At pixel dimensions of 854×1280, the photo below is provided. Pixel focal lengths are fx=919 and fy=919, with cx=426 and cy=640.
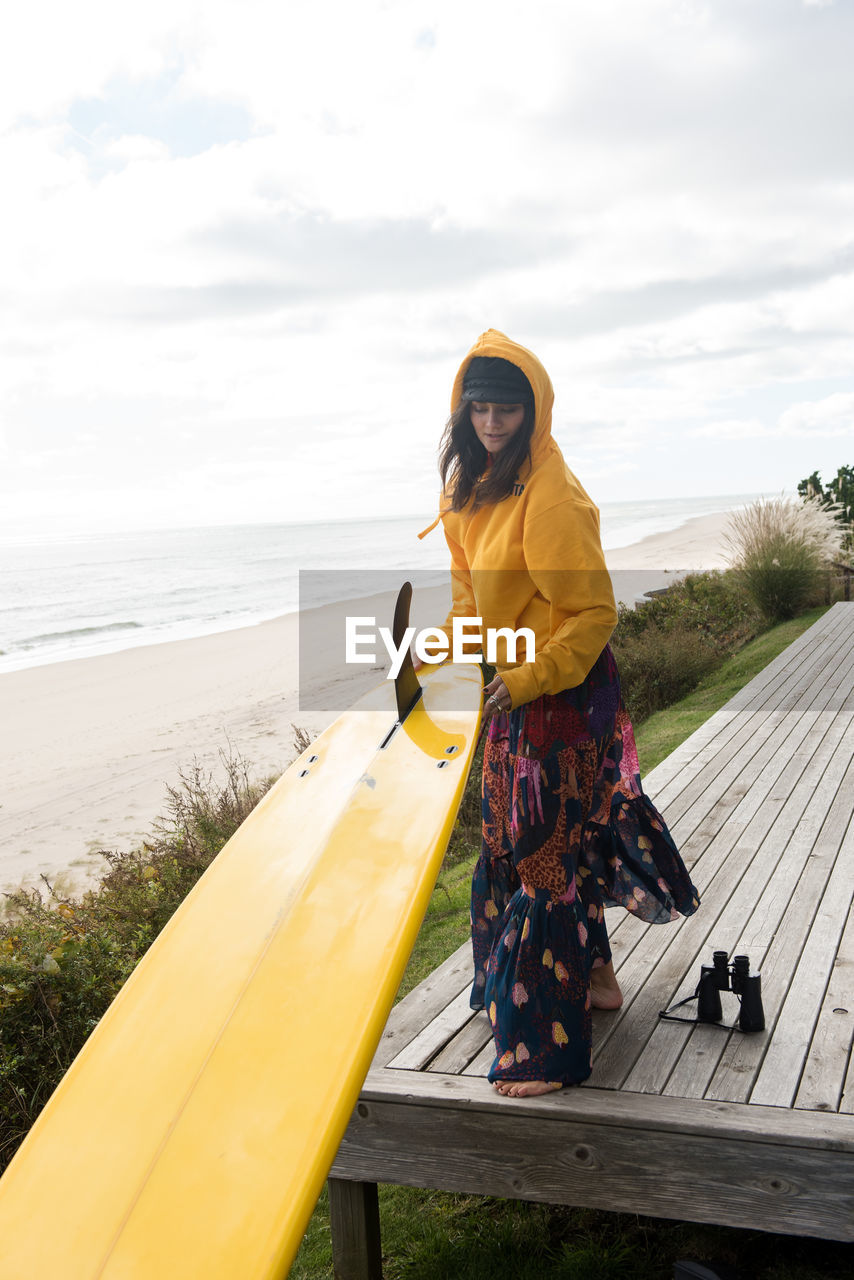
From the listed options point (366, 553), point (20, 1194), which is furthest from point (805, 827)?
point (366, 553)

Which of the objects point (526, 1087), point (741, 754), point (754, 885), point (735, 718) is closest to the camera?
point (526, 1087)

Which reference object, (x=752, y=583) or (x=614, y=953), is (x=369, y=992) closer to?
(x=614, y=953)

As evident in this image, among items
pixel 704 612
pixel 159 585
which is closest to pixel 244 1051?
pixel 704 612

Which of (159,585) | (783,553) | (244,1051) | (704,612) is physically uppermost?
(783,553)

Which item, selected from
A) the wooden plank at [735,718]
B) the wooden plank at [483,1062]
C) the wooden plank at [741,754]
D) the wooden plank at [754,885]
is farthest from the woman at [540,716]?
the wooden plank at [735,718]

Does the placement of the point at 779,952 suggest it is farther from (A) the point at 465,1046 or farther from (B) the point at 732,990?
(A) the point at 465,1046

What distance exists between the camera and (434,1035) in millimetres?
2680

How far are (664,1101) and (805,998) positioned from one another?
0.71 metres

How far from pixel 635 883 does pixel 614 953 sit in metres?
0.67

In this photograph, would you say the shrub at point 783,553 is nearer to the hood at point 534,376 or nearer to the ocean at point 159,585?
the ocean at point 159,585

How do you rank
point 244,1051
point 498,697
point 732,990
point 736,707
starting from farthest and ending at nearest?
point 736,707 < point 732,990 < point 498,697 < point 244,1051

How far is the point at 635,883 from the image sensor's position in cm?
257

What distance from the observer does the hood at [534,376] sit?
234 cm

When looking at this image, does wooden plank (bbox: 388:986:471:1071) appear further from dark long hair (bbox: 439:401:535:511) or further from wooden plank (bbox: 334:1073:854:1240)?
dark long hair (bbox: 439:401:535:511)
